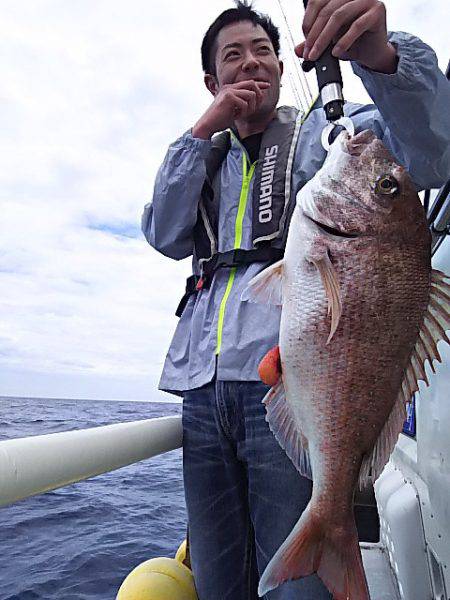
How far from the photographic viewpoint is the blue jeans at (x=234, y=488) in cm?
150

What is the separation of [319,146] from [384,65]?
52 centimetres

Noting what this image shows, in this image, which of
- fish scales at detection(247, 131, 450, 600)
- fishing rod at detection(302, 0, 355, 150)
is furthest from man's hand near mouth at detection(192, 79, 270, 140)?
fish scales at detection(247, 131, 450, 600)

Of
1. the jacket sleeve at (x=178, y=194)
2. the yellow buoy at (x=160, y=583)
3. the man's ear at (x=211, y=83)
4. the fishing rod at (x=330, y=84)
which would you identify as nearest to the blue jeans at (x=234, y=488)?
the yellow buoy at (x=160, y=583)

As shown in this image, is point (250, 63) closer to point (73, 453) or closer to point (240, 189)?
point (240, 189)

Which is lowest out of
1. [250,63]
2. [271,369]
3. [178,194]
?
[271,369]

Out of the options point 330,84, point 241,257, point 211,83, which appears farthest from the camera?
point 211,83

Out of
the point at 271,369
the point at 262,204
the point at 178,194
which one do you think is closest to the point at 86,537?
the point at 178,194

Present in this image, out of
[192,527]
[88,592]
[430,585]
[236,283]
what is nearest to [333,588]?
[192,527]

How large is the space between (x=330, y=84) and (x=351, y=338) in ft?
2.09

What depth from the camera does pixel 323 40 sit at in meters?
1.23

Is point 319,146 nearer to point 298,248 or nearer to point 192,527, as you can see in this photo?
point 298,248

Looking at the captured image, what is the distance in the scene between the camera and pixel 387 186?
1336 millimetres

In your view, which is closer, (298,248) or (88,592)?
(298,248)

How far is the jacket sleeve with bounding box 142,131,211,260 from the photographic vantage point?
6.14 ft
